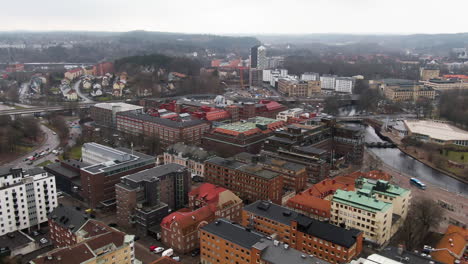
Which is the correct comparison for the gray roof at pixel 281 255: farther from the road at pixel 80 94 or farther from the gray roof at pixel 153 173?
the road at pixel 80 94

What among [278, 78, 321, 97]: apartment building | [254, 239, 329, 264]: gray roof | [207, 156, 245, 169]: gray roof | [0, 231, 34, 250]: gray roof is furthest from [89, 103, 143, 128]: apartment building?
[254, 239, 329, 264]: gray roof

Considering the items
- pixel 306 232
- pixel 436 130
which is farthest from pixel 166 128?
pixel 436 130

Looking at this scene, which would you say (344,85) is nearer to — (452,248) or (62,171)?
(452,248)

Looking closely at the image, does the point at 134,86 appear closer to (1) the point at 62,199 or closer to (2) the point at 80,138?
(2) the point at 80,138

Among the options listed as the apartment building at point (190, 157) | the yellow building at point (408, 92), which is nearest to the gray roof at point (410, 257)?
the apartment building at point (190, 157)

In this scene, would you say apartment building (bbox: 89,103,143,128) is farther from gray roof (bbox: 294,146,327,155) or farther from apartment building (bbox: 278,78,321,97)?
apartment building (bbox: 278,78,321,97)

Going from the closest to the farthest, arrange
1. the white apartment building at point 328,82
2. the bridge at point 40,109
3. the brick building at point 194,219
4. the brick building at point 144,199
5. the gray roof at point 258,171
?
1. the brick building at point 194,219
2. the brick building at point 144,199
3. the gray roof at point 258,171
4. the bridge at point 40,109
5. the white apartment building at point 328,82
